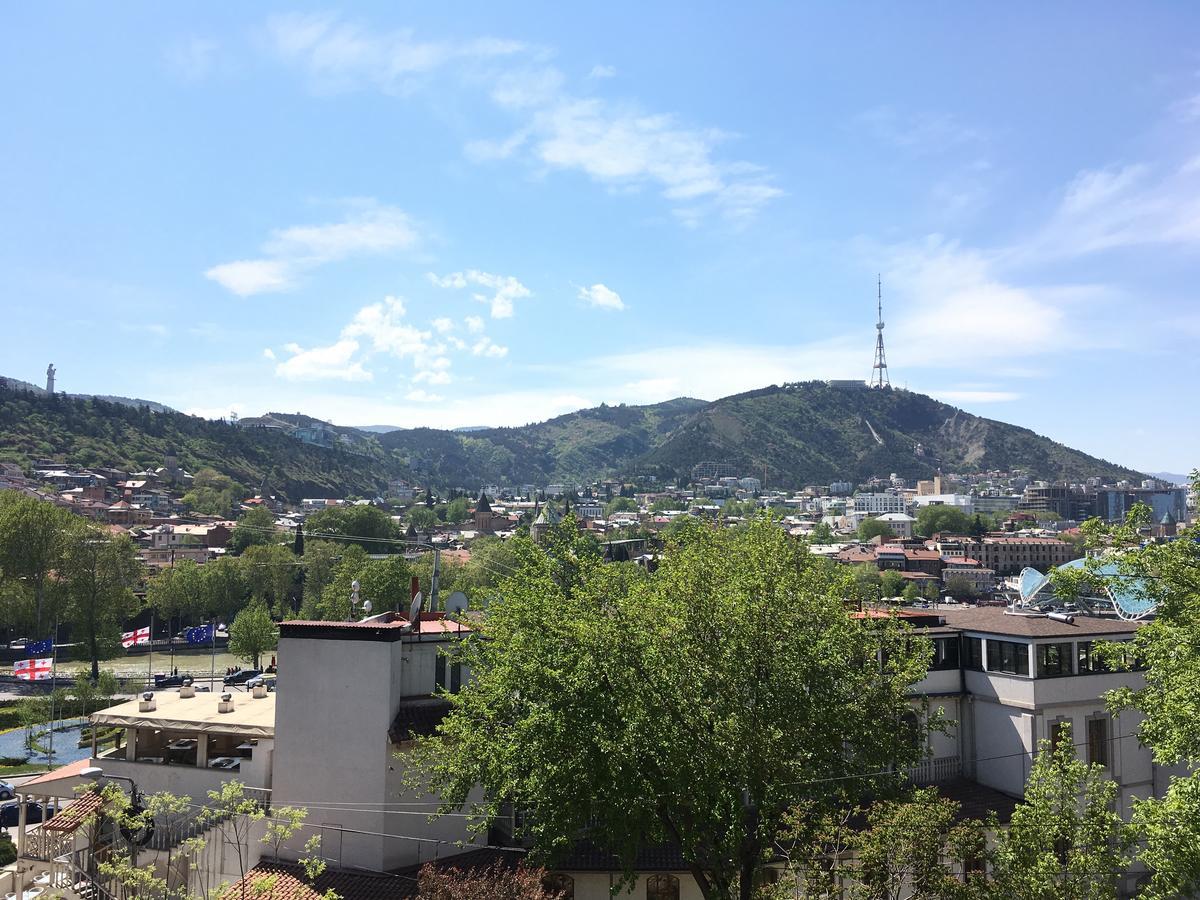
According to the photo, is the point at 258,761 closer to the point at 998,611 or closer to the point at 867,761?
the point at 867,761

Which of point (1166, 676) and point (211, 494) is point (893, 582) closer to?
point (211, 494)

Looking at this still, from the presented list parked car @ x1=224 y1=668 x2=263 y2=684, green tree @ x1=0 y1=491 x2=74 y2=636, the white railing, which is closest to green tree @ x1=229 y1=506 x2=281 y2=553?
green tree @ x1=0 y1=491 x2=74 y2=636

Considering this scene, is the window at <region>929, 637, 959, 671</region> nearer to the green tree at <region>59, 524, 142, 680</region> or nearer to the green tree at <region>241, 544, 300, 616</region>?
the green tree at <region>59, 524, 142, 680</region>

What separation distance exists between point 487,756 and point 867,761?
269 inches

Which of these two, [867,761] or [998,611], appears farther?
[998,611]

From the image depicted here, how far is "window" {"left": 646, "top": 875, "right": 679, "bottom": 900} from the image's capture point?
17.3 metres

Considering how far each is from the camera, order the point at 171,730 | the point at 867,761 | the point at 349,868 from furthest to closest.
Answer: the point at 171,730, the point at 349,868, the point at 867,761

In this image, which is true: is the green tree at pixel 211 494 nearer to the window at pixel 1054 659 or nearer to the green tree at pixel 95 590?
the green tree at pixel 95 590

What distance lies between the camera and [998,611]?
77.1ft

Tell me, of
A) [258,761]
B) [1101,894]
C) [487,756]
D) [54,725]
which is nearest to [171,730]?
[258,761]

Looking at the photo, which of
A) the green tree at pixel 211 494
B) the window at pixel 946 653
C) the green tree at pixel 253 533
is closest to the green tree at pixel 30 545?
the green tree at pixel 253 533

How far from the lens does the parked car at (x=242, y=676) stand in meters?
53.9

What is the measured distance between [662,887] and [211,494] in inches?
6585

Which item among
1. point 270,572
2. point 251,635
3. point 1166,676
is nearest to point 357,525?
point 270,572
